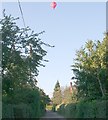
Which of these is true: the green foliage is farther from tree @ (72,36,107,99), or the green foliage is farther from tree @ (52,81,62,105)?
tree @ (52,81,62,105)

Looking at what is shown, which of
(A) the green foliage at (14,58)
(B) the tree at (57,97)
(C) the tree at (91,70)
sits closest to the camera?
(A) the green foliage at (14,58)

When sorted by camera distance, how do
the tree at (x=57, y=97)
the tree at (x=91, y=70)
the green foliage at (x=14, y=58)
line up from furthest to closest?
the tree at (x=57, y=97) → the tree at (x=91, y=70) → the green foliage at (x=14, y=58)

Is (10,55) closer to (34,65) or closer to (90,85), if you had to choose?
(34,65)

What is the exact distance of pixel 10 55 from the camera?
24.8m

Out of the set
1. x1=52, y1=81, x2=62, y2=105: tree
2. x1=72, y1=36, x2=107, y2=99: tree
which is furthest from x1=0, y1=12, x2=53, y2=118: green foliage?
x1=52, y1=81, x2=62, y2=105: tree

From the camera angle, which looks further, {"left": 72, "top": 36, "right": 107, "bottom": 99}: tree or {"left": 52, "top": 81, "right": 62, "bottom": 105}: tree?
{"left": 52, "top": 81, "right": 62, "bottom": 105}: tree

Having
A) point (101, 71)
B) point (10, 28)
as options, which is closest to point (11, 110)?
point (10, 28)

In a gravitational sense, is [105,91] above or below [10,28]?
below

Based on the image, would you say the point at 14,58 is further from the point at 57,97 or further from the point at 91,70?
the point at 57,97

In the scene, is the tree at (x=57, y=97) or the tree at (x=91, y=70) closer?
the tree at (x=91, y=70)

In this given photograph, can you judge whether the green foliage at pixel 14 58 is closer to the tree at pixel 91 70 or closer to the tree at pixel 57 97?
the tree at pixel 91 70

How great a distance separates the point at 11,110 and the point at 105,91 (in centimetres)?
2230

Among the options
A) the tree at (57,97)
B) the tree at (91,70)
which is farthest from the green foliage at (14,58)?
the tree at (57,97)

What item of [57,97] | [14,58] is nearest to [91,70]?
[14,58]
